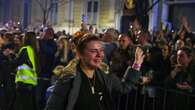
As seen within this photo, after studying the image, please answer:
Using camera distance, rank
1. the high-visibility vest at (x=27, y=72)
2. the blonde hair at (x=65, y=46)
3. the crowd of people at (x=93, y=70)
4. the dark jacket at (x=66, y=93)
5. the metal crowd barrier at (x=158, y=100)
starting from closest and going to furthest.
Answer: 1. the dark jacket at (x=66, y=93)
2. the crowd of people at (x=93, y=70)
3. the metal crowd barrier at (x=158, y=100)
4. the high-visibility vest at (x=27, y=72)
5. the blonde hair at (x=65, y=46)

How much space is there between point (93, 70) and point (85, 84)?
0.17 meters

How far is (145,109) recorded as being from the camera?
28.3 feet

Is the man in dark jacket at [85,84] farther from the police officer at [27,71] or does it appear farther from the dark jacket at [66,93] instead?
the police officer at [27,71]

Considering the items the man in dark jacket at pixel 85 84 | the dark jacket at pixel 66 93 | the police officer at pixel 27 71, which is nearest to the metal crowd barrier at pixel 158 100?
the police officer at pixel 27 71

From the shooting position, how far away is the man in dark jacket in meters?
4.88

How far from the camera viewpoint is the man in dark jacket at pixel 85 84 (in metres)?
4.88

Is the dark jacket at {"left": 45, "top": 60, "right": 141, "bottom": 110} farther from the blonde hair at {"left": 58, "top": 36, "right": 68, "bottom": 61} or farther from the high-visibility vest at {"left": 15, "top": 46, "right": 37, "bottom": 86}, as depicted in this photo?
the blonde hair at {"left": 58, "top": 36, "right": 68, "bottom": 61}

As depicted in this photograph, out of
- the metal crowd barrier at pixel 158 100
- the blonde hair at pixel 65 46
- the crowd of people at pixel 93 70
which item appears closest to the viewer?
the crowd of people at pixel 93 70

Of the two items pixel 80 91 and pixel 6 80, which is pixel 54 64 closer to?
pixel 6 80

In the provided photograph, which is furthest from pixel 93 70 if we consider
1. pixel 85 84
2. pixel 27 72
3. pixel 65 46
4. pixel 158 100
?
pixel 65 46

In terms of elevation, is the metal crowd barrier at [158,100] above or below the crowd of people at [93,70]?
below

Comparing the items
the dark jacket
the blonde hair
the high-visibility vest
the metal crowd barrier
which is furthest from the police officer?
the dark jacket

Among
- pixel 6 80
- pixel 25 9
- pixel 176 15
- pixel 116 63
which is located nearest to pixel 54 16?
pixel 25 9

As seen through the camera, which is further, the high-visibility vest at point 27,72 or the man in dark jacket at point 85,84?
the high-visibility vest at point 27,72
